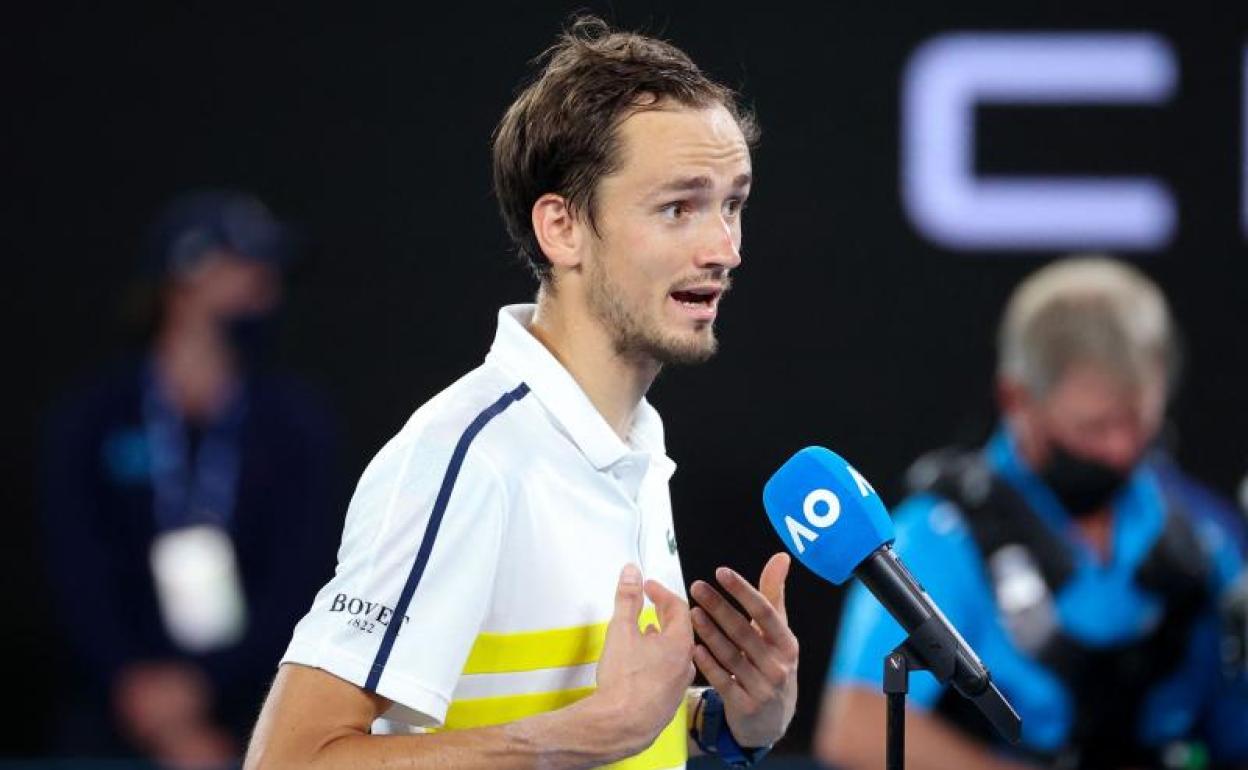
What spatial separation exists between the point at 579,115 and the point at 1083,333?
190 cm

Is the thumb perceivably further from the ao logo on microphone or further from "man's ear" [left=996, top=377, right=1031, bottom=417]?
"man's ear" [left=996, top=377, right=1031, bottom=417]

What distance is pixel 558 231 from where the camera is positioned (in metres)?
2.26

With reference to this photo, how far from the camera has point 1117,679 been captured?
3814 mm

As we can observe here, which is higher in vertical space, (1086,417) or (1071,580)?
(1086,417)

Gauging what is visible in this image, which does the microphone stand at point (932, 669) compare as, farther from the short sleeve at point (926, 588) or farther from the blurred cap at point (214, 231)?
the blurred cap at point (214, 231)

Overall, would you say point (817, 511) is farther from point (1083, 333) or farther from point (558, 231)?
point (1083, 333)

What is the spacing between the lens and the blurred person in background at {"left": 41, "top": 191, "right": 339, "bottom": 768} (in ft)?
14.6

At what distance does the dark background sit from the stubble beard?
7.46 ft

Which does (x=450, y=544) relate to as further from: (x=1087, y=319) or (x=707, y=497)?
(x=707, y=497)

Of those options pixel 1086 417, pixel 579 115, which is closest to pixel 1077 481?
pixel 1086 417

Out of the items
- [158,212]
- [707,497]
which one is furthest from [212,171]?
[707,497]

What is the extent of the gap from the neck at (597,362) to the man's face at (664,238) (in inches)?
0.6

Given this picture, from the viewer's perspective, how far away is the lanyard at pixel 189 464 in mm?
4547

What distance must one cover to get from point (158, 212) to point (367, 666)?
2.79 metres
